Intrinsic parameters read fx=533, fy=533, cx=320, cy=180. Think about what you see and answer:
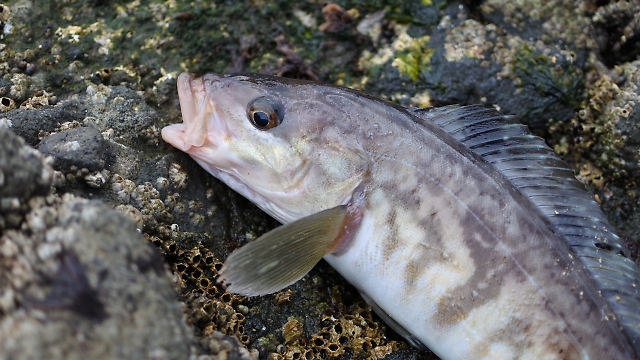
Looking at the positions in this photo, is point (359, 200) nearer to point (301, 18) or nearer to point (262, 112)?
point (262, 112)

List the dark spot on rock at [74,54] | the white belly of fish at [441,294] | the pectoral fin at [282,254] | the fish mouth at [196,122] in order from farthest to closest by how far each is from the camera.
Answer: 1. the dark spot on rock at [74,54]
2. the fish mouth at [196,122]
3. the white belly of fish at [441,294]
4. the pectoral fin at [282,254]

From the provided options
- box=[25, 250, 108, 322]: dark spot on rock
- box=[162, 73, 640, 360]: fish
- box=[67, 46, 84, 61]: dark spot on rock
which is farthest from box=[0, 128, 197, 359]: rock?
box=[67, 46, 84, 61]: dark spot on rock

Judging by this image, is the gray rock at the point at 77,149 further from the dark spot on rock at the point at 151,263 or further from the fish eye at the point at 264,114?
the dark spot on rock at the point at 151,263

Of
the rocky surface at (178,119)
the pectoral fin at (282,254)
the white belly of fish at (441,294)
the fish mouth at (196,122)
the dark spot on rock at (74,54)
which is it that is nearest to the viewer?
the rocky surface at (178,119)

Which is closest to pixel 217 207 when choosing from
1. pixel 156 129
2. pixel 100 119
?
pixel 156 129

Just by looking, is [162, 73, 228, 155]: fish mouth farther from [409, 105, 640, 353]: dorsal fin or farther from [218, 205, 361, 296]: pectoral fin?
[409, 105, 640, 353]: dorsal fin

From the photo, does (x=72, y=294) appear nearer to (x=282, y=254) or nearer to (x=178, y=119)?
(x=282, y=254)

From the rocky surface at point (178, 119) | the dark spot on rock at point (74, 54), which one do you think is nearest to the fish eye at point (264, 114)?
the rocky surface at point (178, 119)
